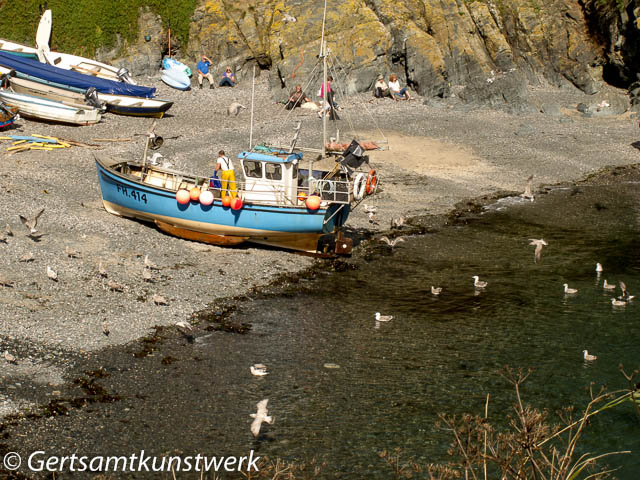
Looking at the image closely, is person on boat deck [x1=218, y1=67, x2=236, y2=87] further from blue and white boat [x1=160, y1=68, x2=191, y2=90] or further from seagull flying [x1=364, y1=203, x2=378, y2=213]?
seagull flying [x1=364, y1=203, x2=378, y2=213]

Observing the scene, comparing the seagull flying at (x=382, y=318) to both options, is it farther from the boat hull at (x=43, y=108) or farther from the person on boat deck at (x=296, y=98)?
the person on boat deck at (x=296, y=98)

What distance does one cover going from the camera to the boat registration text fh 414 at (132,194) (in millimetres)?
25172

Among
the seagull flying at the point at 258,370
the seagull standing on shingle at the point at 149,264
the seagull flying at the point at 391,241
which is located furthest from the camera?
the seagull flying at the point at 391,241

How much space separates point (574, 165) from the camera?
3728 centimetres

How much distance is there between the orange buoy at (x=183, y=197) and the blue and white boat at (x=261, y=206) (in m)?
0.16

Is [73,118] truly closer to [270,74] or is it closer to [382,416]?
[270,74]

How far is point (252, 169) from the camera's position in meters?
24.5

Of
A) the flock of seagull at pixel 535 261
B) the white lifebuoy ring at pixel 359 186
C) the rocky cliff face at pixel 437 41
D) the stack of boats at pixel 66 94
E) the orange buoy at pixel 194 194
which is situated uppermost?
the rocky cliff face at pixel 437 41

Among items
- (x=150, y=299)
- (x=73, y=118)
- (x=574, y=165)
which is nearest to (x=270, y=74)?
(x=73, y=118)

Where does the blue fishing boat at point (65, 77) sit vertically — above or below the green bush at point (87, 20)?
below

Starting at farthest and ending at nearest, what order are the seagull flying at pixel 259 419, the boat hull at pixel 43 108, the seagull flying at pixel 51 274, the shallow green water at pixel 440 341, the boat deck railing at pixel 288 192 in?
the boat hull at pixel 43 108 < the boat deck railing at pixel 288 192 < the seagull flying at pixel 51 274 < the shallow green water at pixel 440 341 < the seagull flying at pixel 259 419

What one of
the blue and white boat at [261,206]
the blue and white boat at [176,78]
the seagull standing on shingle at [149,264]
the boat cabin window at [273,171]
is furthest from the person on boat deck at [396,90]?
the seagull standing on shingle at [149,264]

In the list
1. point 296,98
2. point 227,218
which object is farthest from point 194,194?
point 296,98

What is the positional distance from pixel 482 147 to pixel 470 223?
1001 cm
